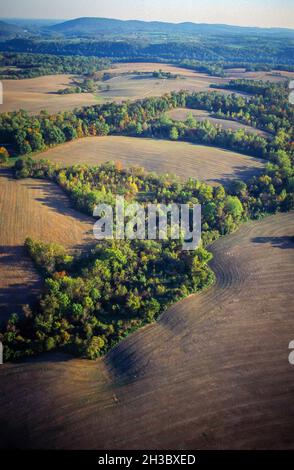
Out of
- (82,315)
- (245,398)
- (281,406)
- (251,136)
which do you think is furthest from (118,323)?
(251,136)

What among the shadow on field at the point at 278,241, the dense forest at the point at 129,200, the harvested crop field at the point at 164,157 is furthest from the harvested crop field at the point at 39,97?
the shadow on field at the point at 278,241

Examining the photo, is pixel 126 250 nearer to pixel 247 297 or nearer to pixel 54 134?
pixel 247 297

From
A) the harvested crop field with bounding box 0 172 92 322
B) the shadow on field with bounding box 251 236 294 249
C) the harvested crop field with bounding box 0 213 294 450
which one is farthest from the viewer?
the shadow on field with bounding box 251 236 294 249

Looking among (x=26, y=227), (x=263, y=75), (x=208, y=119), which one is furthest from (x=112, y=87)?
(x=26, y=227)

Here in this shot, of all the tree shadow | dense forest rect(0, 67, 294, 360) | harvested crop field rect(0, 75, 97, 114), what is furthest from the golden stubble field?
the tree shadow

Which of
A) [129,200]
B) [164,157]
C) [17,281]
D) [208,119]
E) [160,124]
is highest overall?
[208,119]

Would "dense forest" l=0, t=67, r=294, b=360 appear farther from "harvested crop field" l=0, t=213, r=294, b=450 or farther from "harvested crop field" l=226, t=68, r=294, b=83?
"harvested crop field" l=226, t=68, r=294, b=83

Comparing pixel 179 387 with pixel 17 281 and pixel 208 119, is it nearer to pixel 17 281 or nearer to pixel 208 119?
pixel 17 281

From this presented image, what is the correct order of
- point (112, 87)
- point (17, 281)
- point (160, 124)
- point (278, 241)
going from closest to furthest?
point (17, 281) → point (278, 241) → point (160, 124) → point (112, 87)
